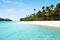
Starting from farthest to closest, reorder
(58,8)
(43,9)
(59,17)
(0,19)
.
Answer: (0,19)
(43,9)
(58,8)
(59,17)

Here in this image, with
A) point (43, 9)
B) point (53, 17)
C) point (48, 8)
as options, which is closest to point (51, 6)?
point (48, 8)

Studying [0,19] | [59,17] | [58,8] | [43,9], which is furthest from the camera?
[0,19]

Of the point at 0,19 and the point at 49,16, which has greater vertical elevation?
the point at 49,16

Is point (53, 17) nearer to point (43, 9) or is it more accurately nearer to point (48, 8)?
point (48, 8)

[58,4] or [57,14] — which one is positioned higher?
[58,4]

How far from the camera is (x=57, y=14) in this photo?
148 ft

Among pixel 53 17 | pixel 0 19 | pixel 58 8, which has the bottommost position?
pixel 0 19

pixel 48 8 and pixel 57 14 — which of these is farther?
pixel 48 8

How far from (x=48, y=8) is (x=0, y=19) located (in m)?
99.4

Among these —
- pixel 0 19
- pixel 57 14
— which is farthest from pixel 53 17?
pixel 0 19

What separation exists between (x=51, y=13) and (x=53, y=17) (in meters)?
3.03

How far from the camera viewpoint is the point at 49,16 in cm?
4775

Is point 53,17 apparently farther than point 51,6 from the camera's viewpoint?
No

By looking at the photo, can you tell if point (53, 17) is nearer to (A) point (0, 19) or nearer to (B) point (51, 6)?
(B) point (51, 6)
